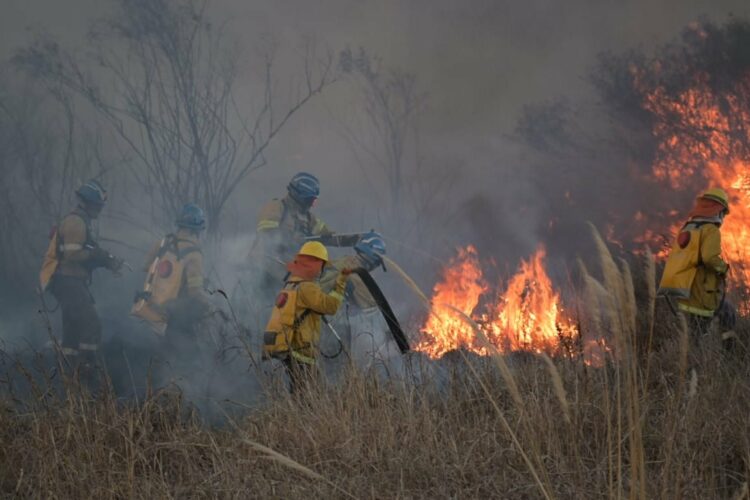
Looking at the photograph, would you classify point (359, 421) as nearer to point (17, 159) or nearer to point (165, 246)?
point (165, 246)

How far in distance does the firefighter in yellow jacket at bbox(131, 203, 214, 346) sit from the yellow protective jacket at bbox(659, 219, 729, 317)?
466 cm

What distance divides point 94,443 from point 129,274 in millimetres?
11015

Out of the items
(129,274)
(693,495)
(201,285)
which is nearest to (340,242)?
(201,285)

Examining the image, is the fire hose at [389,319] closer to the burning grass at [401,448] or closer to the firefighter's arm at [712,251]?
the burning grass at [401,448]

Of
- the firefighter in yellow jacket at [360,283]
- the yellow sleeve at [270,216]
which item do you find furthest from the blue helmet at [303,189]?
the firefighter in yellow jacket at [360,283]

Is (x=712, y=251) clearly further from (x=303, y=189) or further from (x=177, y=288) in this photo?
(x=177, y=288)

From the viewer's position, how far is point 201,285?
8227 mm

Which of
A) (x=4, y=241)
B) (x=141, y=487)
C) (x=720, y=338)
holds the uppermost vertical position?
(x=4, y=241)

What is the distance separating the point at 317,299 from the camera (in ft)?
18.0

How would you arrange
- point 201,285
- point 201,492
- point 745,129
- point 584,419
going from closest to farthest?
point 201,492, point 584,419, point 201,285, point 745,129

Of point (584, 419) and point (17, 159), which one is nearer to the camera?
point (584, 419)

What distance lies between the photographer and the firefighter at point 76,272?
813cm

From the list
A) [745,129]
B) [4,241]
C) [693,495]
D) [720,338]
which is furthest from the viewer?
[4,241]

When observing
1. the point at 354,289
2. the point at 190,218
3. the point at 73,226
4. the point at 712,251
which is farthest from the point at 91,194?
the point at 712,251
